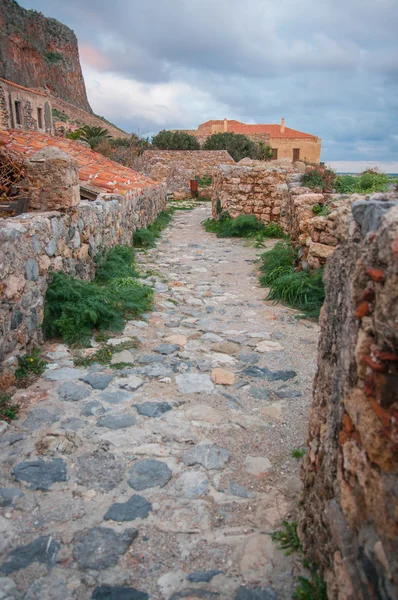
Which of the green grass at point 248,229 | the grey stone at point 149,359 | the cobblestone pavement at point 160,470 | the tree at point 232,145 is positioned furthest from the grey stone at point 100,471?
the tree at point 232,145

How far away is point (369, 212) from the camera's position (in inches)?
63.4

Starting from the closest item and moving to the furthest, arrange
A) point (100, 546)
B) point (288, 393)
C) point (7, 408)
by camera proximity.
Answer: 1. point (100, 546)
2. point (7, 408)
3. point (288, 393)

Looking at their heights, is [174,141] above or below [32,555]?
above

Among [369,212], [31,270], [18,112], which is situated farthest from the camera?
[18,112]

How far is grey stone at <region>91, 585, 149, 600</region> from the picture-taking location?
1877mm

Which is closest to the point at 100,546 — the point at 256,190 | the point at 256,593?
the point at 256,593

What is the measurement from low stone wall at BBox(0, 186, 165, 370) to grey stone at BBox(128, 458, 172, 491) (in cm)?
155

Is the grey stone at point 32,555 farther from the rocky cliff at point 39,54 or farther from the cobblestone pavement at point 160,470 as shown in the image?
the rocky cliff at point 39,54

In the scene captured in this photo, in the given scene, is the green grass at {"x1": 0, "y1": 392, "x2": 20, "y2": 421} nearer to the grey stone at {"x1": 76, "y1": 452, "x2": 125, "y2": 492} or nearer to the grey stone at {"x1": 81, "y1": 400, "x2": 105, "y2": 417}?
the grey stone at {"x1": 81, "y1": 400, "x2": 105, "y2": 417}

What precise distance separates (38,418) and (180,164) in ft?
71.2

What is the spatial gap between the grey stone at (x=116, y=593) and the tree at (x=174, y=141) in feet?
84.5

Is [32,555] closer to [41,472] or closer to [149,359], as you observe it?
[41,472]

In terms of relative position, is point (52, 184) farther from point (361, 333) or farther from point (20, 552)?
point (361, 333)

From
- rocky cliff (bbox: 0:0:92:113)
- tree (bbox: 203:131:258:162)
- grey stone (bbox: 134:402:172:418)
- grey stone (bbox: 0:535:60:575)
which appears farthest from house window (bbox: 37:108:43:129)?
grey stone (bbox: 0:535:60:575)
